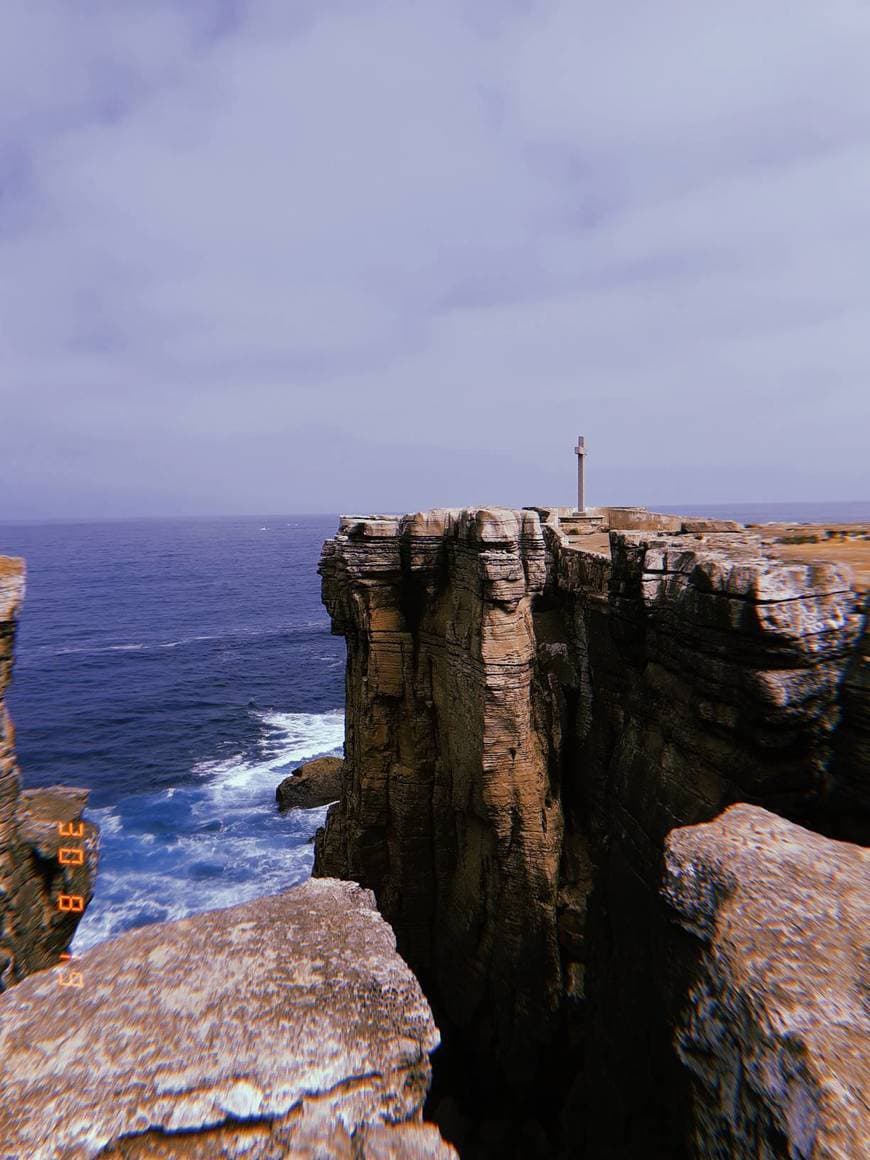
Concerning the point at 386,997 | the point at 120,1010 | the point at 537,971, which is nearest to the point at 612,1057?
the point at 537,971

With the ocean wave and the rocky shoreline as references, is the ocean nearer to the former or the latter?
the ocean wave

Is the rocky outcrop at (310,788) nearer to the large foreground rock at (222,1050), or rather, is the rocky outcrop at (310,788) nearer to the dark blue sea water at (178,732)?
the dark blue sea water at (178,732)

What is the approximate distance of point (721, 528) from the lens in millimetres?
16828

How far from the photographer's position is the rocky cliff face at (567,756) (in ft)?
25.1

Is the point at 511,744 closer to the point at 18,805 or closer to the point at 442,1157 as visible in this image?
the point at 18,805

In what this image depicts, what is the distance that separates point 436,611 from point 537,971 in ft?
34.6

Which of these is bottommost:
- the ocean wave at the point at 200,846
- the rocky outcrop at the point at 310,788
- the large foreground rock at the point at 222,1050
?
the ocean wave at the point at 200,846

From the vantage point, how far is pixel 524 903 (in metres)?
16.9

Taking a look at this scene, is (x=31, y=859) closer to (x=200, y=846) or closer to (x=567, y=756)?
(x=567, y=756)

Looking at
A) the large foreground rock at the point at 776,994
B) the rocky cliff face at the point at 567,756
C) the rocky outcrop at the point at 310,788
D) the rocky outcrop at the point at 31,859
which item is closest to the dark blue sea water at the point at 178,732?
the rocky outcrop at the point at 310,788

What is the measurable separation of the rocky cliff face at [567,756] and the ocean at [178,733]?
12.0m

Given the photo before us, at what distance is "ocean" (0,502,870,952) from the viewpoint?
31.1 metres

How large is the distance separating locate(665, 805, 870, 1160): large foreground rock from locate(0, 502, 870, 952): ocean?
27.9 meters

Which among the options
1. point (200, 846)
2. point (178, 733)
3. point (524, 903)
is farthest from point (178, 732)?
point (524, 903)
